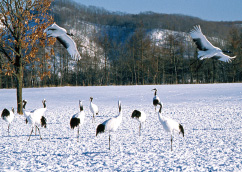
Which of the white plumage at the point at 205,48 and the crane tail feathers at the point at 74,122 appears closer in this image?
the crane tail feathers at the point at 74,122

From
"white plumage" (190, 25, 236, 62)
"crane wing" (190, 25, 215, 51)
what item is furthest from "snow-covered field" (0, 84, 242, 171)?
"crane wing" (190, 25, 215, 51)

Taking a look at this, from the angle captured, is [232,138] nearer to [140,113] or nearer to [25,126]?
[140,113]

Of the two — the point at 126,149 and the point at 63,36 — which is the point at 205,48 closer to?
the point at 63,36

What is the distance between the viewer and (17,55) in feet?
47.1

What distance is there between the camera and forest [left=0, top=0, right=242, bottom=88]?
50344mm

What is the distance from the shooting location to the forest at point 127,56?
50.3m

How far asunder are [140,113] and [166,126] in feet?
7.92

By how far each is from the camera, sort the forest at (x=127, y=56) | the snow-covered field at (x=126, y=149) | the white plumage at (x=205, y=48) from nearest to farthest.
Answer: the snow-covered field at (x=126, y=149) → the white plumage at (x=205, y=48) → the forest at (x=127, y=56)

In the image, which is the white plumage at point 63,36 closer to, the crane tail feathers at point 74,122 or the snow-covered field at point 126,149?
the crane tail feathers at point 74,122

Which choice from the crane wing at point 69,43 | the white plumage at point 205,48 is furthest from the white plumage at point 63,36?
the white plumage at point 205,48

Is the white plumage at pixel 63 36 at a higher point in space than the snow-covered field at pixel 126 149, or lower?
higher

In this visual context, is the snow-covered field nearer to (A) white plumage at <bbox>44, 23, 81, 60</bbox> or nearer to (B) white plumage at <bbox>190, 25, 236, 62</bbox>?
(A) white plumage at <bbox>44, 23, 81, 60</bbox>

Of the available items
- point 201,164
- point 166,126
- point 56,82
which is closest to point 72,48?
point 166,126

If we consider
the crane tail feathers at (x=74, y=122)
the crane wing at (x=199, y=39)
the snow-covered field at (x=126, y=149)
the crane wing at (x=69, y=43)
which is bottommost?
the snow-covered field at (x=126, y=149)
